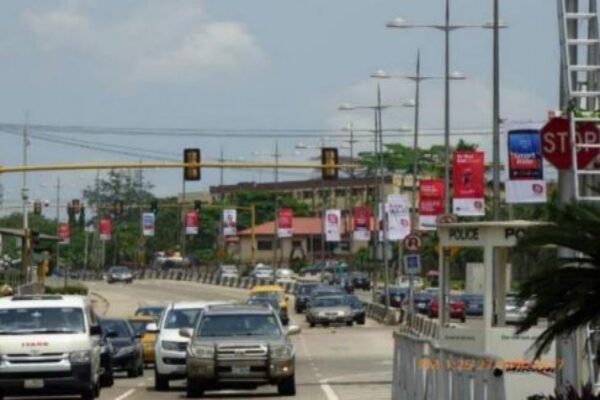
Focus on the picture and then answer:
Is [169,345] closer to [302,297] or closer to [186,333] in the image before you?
[186,333]

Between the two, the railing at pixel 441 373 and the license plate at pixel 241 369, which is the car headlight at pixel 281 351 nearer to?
the license plate at pixel 241 369

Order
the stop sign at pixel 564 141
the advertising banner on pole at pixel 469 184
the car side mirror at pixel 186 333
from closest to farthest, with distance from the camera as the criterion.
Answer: the stop sign at pixel 564 141
the car side mirror at pixel 186 333
the advertising banner on pole at pixel 469 184

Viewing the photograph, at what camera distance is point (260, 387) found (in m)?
36.8

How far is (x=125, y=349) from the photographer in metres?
43.1

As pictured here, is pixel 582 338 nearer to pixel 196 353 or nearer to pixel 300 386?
pixel 196 353

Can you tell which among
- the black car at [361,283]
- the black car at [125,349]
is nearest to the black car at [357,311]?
the black car at [125,349]

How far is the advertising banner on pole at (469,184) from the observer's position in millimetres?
50438

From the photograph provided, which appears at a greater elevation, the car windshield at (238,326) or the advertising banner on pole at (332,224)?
the advertising banner on pole at (332,224)

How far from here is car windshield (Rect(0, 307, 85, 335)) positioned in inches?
Result: 1252

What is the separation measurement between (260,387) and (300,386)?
1082 millimetres

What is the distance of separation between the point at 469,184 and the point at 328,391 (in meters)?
16.6

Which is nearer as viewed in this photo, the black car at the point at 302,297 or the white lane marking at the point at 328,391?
the white lane marking at the point at 328,391

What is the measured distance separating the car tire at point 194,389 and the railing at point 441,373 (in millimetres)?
6185

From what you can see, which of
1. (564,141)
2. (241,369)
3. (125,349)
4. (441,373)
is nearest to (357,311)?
(125,349)
